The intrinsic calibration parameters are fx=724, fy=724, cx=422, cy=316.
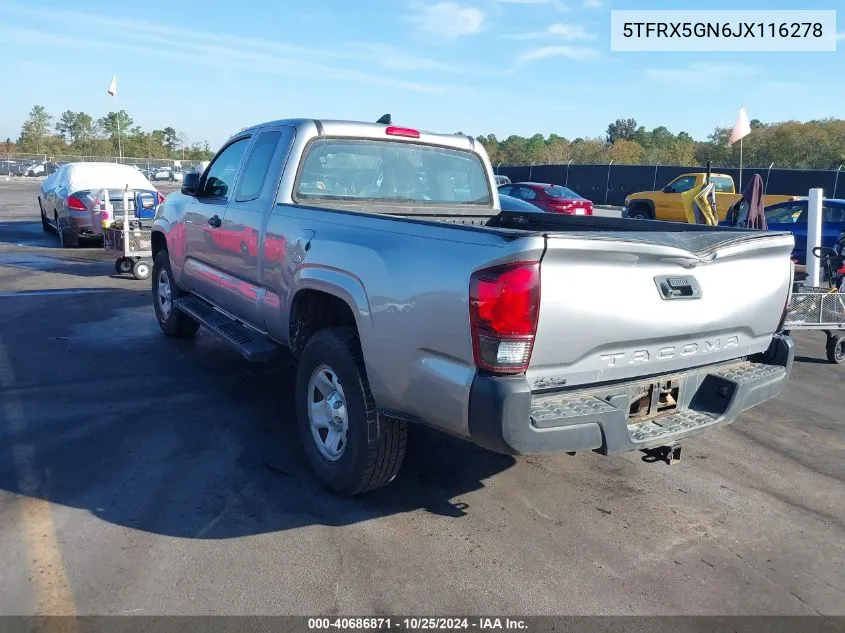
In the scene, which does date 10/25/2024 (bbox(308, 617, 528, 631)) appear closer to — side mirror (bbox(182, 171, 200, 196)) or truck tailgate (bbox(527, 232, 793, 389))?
truck tailgate (bbox(527, 232, 793, 389))

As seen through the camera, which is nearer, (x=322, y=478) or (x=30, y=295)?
(x=322, y=478)

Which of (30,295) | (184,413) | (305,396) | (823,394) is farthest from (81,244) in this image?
(823,394)

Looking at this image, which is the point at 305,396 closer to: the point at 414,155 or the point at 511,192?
the point at 414,155

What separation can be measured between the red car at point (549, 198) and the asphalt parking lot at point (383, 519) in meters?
15.0

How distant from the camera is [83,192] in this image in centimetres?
1434

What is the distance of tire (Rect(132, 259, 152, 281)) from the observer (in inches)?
440

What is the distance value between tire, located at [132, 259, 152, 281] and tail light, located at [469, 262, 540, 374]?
9.39 m

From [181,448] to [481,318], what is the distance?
2.55 meters

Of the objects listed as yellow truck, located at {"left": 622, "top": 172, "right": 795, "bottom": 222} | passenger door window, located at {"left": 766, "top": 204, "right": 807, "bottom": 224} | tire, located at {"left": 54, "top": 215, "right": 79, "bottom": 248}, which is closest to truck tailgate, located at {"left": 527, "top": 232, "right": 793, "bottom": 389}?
passenger door window, located at {"left": 766, "top": 204, "right": 807, "bottom": 224}

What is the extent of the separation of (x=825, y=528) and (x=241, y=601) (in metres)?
2.99

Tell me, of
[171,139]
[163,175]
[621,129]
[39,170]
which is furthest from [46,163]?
[621,129]

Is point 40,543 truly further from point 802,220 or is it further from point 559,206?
point 559,206

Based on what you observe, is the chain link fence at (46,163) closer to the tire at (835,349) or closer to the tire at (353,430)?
the tire at (835,349)

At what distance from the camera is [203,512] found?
3766 millimetres
